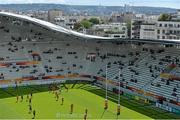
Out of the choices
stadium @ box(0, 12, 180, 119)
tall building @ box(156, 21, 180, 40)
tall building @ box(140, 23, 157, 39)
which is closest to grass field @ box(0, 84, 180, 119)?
stadium @ box(0, 12, 180, 119)

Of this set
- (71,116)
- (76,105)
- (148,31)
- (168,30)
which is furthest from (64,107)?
(148,31)

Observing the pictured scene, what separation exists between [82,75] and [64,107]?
688 inches

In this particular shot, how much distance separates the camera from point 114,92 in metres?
50.6

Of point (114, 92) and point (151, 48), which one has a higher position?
point (151, 48)

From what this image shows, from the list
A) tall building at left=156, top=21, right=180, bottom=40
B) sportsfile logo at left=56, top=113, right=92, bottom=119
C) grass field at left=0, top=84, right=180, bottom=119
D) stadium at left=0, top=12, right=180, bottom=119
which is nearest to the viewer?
sportsfile logo at left=56, top=113, right=92, bottom=119

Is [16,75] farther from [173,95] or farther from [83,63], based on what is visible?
[173,95]

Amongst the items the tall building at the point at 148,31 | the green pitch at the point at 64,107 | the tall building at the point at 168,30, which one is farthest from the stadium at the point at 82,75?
the tall building at the point at 148,31

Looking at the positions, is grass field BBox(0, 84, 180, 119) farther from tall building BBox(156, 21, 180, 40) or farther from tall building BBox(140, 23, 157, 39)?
tall building BBox(140, 23, 157, 39)

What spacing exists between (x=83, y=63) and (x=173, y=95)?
20641mm

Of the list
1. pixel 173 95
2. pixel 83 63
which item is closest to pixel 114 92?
pixel 173 95

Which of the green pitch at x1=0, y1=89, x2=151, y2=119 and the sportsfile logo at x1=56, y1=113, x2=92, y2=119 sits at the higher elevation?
the sportsfile logo at x1=56, y1=113, x2=92, y2=119

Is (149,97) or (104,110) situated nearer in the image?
(104,110)

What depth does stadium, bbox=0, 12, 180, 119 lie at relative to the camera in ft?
136

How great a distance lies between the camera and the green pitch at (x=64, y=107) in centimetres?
3859
